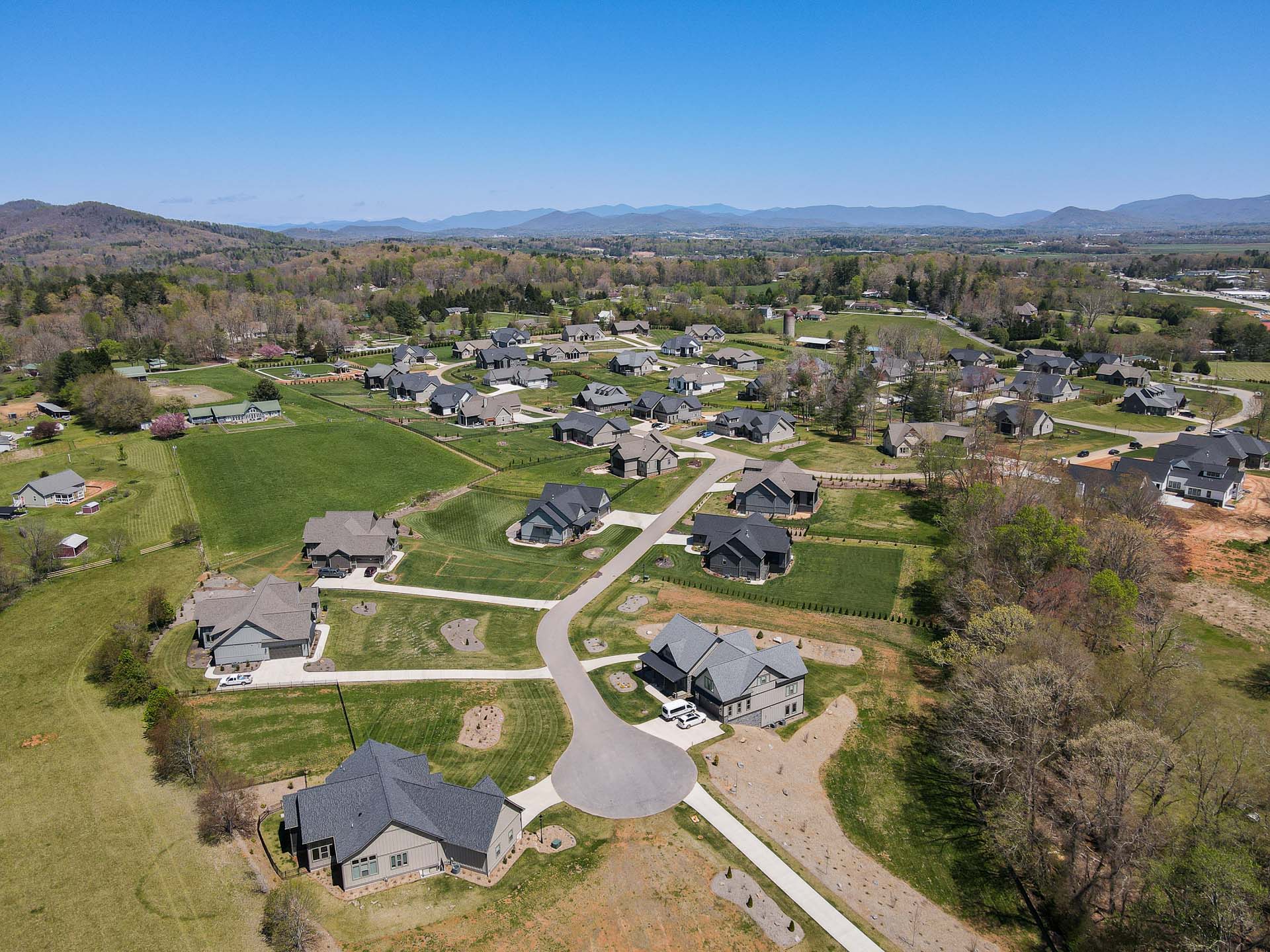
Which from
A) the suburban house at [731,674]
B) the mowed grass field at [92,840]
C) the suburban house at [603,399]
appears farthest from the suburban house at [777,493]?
the mowed grass field at [92,840]

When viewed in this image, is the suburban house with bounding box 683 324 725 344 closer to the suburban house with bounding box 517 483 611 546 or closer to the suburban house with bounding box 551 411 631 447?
the suburban house with bounding box 551 411 631 447

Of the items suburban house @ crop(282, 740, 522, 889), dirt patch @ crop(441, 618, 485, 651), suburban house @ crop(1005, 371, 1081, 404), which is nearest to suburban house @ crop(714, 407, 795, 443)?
suburban house @ crop(1005, 371, 1081, 404)

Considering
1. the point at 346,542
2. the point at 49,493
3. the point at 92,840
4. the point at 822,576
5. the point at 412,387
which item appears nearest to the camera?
the point at 92,840

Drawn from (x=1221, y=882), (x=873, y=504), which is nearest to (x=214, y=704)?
(x=1221, y=882)

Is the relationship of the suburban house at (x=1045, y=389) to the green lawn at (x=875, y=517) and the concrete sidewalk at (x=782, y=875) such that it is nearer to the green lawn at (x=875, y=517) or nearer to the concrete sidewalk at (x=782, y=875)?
the green lawn at (x=875, y=517)

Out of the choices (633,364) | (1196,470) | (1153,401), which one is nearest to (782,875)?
(1196,470)

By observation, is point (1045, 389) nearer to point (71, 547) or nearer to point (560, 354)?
point (560, 354)
